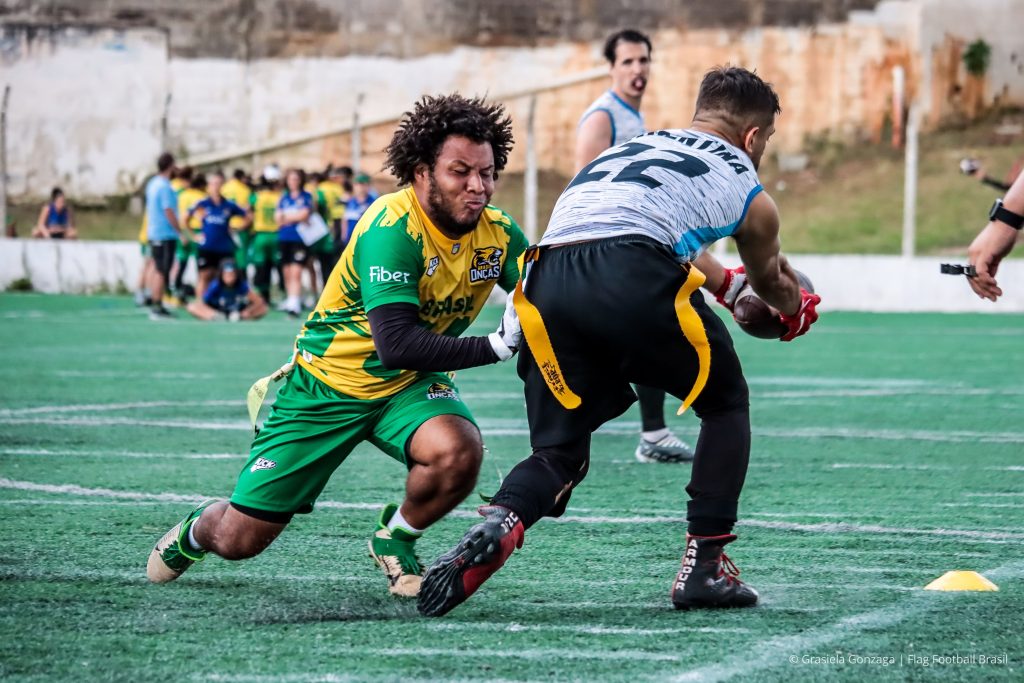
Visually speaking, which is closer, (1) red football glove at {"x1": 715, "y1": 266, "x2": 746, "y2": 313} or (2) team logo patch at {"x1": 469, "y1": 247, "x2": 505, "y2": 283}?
(2) team logo patch at {"x1": 469, "y1": 247, "x2": 505, "y2": 283}

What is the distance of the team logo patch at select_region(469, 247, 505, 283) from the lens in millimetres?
4902

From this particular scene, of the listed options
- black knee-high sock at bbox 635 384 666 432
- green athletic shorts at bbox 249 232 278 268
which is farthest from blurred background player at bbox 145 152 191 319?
black knee-high sock at bbox 635 384 666 432

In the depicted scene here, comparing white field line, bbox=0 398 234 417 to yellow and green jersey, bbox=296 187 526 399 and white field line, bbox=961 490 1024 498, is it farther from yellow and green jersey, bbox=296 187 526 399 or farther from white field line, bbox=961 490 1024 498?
white field line, bbox=961 490 1024 498

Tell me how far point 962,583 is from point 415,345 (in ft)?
5.79

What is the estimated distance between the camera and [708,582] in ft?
14.6

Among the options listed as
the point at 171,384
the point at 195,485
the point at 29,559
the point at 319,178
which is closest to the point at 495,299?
the point at 319,178

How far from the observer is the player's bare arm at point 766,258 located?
15.3ft

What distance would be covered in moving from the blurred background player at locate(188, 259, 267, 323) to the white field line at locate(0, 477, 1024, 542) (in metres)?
13.4

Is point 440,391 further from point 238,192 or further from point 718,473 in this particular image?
point 238,192

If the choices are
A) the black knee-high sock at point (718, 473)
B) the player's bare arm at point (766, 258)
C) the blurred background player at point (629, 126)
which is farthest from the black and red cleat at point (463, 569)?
the blurred background player at point (629, 126)

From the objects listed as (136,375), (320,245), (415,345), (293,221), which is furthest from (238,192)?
(415,345)

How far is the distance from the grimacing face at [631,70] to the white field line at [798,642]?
4313 millimetres

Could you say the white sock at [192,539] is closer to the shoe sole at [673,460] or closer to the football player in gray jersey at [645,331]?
the football player in gray jersey at [645,331]

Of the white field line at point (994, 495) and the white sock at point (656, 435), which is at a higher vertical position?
the white field line at point (994, 495)
